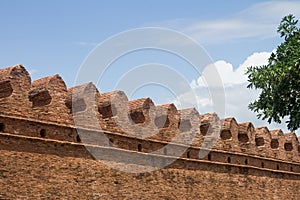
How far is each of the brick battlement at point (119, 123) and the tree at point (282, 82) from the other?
1924mm

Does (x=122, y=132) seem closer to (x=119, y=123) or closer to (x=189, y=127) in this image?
(x=119, y=123)

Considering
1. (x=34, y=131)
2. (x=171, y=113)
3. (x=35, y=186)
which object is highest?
(x=171, y=113)

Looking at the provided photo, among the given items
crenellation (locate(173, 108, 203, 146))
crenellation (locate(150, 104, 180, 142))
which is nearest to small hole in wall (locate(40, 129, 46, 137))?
crenellation (locate(150, 104, 180, 142))

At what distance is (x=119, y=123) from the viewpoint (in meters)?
12.1

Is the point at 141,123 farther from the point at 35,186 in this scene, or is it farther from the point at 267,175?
the point at 267,175

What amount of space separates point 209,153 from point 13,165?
20.9 ft

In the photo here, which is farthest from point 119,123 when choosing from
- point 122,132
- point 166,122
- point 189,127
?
point 189,127

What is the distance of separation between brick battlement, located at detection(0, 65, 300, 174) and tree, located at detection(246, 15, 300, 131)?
192 cm

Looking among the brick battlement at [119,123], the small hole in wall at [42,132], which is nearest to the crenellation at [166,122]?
the brick battlement at [119,123]

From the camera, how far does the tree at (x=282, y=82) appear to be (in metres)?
12.7

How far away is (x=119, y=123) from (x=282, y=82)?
3.95 m

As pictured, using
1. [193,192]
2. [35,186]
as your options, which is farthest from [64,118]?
[193,192]

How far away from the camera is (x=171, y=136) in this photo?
13578 mm

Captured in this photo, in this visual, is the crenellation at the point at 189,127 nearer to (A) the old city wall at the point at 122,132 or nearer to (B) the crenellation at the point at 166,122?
(A) the old city wall at the point at 122,132
